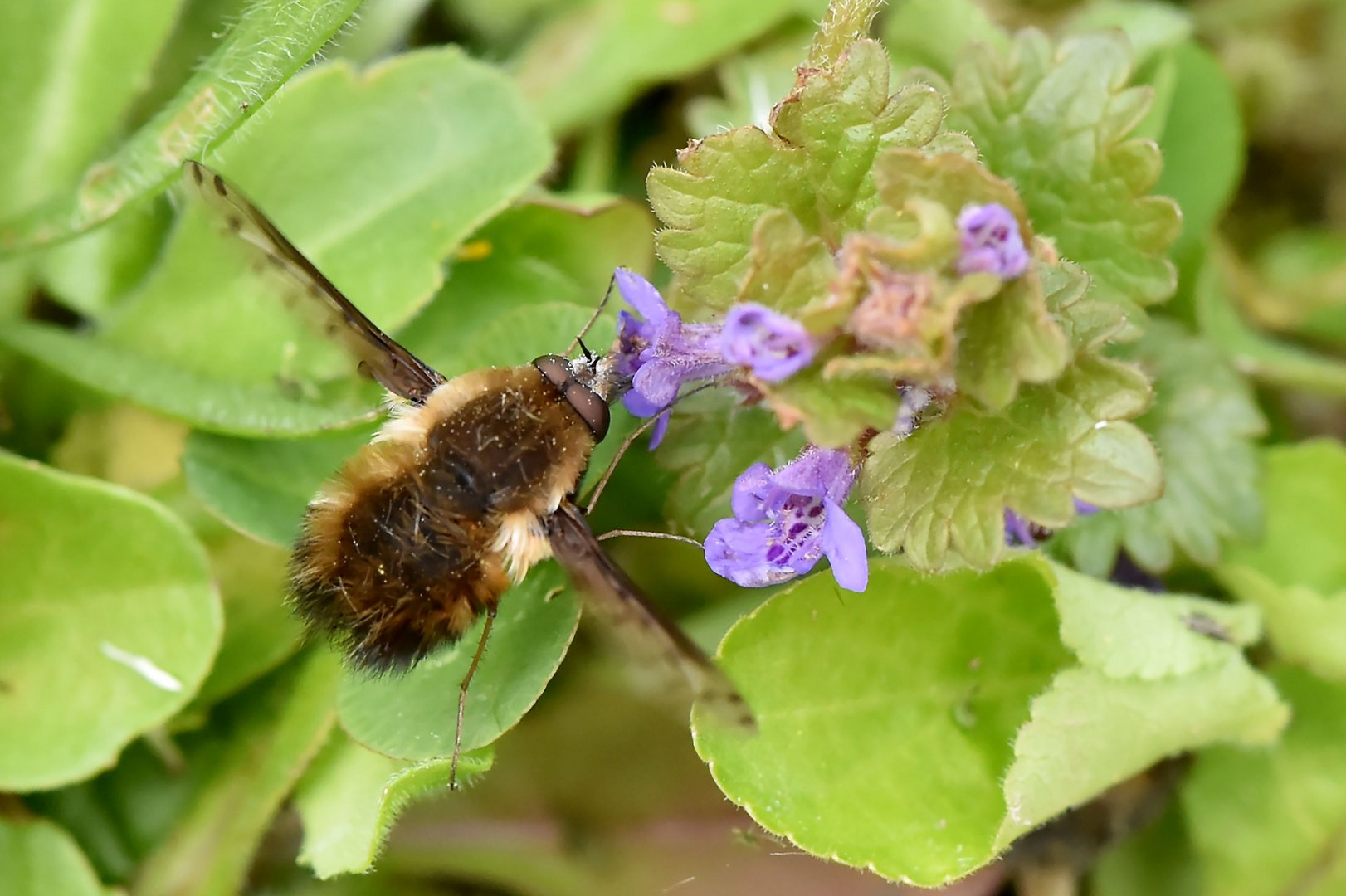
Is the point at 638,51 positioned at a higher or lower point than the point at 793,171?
lower

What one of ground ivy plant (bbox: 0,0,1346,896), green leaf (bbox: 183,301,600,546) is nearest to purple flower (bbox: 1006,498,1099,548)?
ground ivy plant (bbox: 0,0,1346,896)

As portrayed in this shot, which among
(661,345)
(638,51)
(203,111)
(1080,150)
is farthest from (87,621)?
(1080,150)

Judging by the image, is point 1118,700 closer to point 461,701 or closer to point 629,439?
point 629,439

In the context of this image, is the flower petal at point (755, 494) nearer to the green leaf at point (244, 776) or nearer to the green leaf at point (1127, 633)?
the green leaf at point (1127, 633)

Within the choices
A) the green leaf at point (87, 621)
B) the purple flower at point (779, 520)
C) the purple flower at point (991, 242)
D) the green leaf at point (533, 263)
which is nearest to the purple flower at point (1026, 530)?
the purple flower at point (779, 520)

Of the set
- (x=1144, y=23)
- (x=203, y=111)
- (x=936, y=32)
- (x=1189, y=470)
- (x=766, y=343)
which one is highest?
(x=203, y=111)

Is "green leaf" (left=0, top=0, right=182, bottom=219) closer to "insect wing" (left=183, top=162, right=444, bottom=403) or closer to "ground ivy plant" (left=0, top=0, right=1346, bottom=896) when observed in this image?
"ground ivy plant" (left=0, top=0, right=1346, bottom=896)
